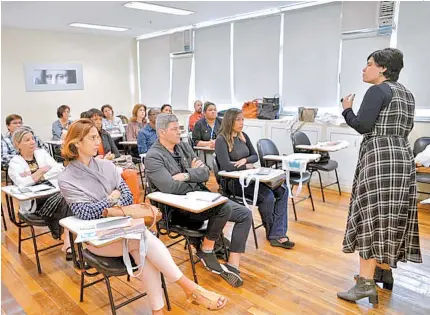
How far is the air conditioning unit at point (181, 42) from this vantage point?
6926mm

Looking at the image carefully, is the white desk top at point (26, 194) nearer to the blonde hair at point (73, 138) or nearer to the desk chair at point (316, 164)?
the blonde hair at point (73, 138)

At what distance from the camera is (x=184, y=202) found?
2.23 metres

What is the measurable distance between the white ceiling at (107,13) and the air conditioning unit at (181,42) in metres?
0.30

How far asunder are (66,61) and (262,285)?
21.0 feet

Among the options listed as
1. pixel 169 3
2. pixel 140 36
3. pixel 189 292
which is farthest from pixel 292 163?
pixel 140 36

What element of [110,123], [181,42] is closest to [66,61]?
[110,123]

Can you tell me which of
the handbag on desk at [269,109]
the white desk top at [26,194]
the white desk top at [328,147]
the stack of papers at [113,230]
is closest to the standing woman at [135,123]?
the handbag on desk at [269,109]

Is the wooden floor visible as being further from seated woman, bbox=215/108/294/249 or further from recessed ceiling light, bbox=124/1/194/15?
recessed ceiling light, bbox=124/1/194/15

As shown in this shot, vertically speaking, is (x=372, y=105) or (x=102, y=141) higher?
(x=372, y=105)

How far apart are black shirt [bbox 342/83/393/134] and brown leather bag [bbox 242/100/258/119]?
3.67m

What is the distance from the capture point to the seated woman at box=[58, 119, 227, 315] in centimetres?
200

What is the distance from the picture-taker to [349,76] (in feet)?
15.5

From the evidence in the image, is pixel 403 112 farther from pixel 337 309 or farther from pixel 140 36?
pixel 140 36

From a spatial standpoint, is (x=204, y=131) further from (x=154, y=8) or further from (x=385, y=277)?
(x=385, y=277)
